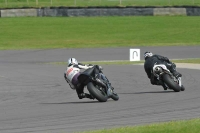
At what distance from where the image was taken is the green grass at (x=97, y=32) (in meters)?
46.6

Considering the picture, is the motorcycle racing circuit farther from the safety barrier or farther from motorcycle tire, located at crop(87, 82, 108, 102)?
the safety barrier

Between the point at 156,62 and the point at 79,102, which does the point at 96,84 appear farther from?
the point at 156,62

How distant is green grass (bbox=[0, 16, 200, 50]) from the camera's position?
153 feet

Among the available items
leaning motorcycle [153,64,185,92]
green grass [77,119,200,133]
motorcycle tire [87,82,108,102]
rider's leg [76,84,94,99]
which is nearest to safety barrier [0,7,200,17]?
leaning motorcycle [153,64,185,92]

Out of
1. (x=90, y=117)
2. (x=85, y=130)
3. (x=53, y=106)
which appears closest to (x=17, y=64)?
(x=53, y=106)

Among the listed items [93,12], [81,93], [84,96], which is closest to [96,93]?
[84,96]

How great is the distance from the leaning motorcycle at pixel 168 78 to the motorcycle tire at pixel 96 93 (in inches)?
106

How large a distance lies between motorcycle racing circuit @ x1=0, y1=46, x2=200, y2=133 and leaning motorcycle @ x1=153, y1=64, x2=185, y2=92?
0.74 feet

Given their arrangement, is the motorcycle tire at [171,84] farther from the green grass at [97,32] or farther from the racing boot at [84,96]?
the green grass at [97,32]

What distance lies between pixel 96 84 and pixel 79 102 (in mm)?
787

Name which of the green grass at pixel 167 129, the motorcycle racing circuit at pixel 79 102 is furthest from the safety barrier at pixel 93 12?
the green grass at pixel 167 129

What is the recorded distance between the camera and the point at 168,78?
784 inches

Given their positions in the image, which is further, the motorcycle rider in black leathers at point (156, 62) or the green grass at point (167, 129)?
the motorcycle rider in black leathers at point (156, 62)

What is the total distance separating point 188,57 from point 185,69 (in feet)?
A: 27.0
